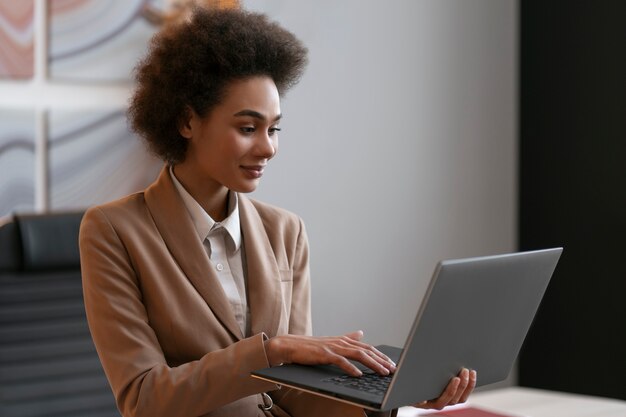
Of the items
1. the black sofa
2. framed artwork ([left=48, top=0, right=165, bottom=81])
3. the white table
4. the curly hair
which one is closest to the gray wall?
framed artwork ([left=48, top=0, right=165, bottom=81])

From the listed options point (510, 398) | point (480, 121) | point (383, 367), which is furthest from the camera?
point (480, 121)

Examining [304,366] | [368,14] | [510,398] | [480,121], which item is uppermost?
[368,14]

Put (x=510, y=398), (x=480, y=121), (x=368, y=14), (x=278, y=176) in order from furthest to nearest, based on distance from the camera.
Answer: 1. (x=480, y=121)
2. (x=368, y=14)
3. (x=278, y=176)
4. (x=510, y=398)

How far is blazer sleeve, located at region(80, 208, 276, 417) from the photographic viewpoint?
5.62ft

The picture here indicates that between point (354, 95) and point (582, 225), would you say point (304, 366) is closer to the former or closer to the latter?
point (354, 95)

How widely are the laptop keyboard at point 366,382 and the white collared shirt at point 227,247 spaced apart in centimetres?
35

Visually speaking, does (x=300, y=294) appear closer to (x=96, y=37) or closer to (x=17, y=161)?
(x=17, y=161)

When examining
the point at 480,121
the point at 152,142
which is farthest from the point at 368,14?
the point at 152,142

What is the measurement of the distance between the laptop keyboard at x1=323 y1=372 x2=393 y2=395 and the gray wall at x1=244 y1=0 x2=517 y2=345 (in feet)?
6.13

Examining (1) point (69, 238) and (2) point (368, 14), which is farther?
(2) point (368, 14)

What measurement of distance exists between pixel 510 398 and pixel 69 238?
114 centimetres

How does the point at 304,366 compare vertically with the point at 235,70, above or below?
below

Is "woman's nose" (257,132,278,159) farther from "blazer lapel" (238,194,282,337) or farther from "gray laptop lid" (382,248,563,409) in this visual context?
"gray laptop lid" (382,248,563,409)

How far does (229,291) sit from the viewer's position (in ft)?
6.31
